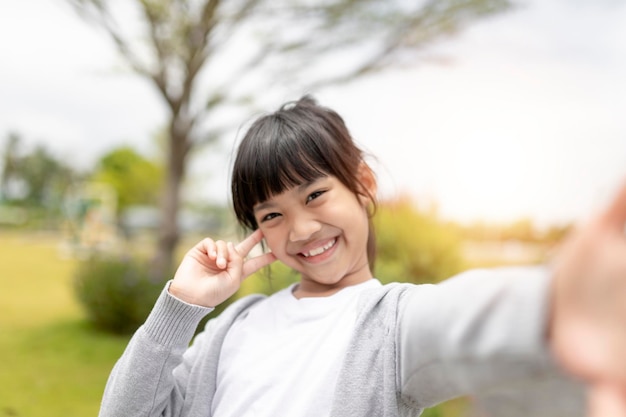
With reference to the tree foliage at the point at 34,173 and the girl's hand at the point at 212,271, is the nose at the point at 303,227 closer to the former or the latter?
the girl's hand at the point at 212,271

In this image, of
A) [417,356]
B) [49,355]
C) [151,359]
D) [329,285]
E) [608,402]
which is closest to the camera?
[608,402]

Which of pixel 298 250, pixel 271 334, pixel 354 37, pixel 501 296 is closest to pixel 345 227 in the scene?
pixel 298 250

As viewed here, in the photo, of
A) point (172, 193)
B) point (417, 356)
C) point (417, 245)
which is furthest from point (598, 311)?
point (172, 193)

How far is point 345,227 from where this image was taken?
0.94 meters

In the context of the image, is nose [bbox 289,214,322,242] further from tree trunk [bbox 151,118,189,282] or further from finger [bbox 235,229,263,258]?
tree trunk [bbox 151,118,189,282]

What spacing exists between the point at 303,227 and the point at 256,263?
6.1 inches

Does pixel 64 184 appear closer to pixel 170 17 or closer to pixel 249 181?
pixel 170 17

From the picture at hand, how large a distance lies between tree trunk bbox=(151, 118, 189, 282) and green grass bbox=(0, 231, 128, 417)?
82cm

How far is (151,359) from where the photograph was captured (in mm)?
865

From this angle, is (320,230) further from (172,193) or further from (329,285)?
(172,193)

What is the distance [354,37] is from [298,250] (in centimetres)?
464

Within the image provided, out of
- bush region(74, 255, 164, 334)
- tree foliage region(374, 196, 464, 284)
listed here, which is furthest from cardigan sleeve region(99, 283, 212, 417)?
tree foliage region(374, 196, 464, 284)

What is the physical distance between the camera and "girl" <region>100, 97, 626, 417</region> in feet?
1.52

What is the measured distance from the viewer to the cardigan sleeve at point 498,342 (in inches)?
17.2
